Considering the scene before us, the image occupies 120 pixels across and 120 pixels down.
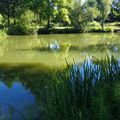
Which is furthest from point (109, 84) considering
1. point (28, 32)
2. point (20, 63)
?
point (28, 32)

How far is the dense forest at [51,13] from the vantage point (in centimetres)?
4291

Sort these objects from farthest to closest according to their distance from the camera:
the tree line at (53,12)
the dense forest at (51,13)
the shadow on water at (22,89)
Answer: the tree line at (53,12) < the dense forest at (51,13) < the shadow on water at (22,89)

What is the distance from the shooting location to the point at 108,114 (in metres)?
4.15

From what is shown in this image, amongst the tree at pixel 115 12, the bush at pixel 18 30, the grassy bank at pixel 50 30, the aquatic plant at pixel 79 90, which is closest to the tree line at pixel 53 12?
the grassy bank at pixel 50 30

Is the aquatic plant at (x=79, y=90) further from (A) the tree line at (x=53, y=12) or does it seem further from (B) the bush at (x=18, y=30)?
(A) the tree line at (x=53, y=12)

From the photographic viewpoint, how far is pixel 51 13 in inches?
1722

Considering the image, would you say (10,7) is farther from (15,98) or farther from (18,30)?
(15,98)

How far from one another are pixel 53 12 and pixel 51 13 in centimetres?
36

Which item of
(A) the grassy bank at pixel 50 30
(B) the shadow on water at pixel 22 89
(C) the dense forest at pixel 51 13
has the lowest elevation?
(B) the shadow on water at pixel 22 89

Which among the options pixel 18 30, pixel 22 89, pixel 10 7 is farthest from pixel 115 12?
pixel 22 89

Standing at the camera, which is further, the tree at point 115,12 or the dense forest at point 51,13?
the tree at point 115,12

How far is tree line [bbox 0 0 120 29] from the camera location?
43.4m

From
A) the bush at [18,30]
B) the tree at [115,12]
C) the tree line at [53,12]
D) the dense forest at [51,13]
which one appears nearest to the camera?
the bush at [18,30]

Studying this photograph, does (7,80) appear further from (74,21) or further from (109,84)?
(74,21)
